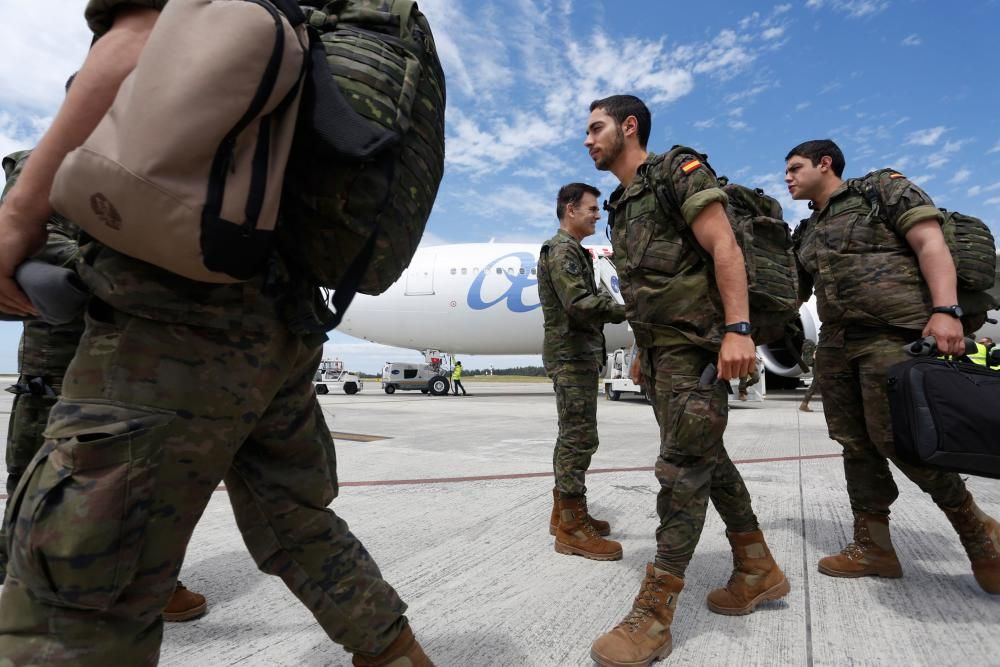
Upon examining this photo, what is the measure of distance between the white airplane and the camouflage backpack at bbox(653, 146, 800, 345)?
13.2 meters

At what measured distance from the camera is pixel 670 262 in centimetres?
184

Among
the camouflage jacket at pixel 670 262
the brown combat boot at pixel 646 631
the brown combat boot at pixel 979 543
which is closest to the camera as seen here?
the brown combat boot at pixel 646 631

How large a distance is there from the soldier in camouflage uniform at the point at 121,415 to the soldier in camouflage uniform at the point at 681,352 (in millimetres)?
1158

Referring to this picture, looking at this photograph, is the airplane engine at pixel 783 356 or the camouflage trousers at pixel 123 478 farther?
the airplane engine at pixel 783 356

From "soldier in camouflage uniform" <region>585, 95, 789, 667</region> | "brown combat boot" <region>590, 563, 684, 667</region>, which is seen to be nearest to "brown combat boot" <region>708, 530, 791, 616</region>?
"soldier in camouflage uniform" <region>585, 95, 789, 667</region>

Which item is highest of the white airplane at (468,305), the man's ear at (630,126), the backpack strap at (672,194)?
the white airplane at (468,305)

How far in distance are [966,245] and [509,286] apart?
44.1 ft

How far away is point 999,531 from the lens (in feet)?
6.99

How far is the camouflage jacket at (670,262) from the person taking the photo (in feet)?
5.78

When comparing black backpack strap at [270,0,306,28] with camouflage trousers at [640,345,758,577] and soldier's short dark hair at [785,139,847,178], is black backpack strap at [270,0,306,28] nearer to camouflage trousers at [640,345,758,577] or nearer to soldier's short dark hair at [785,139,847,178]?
camouflage trousers at [640,345,758,577]

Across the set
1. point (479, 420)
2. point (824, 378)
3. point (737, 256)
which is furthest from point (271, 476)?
point (479, 420)

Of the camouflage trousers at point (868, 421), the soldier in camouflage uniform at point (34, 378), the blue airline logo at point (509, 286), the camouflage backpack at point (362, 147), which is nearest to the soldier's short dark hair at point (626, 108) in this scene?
the camouflage backpack at point (362, 147)

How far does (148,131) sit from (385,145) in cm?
34

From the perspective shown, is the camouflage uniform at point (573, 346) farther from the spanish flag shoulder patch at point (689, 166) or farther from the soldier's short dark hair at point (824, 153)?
the soldier's short dark hair at point (824, 153)
